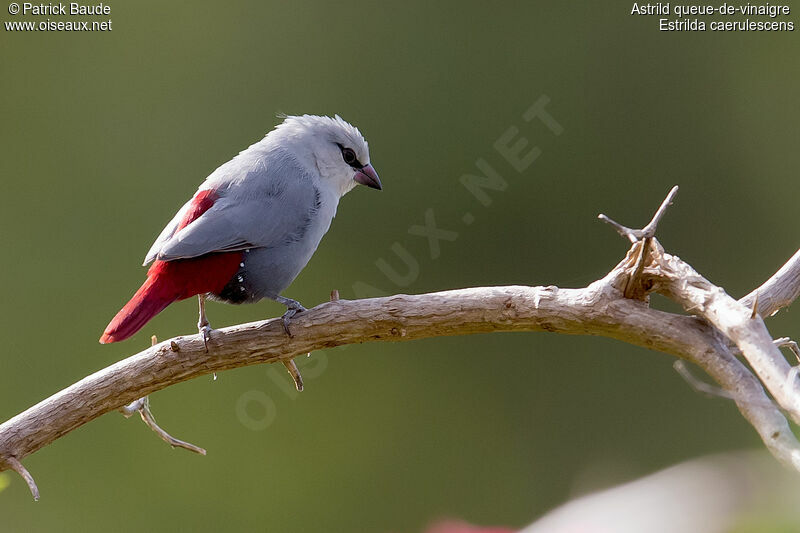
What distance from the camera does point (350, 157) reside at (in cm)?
315

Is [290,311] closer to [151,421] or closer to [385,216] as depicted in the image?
[151,421]

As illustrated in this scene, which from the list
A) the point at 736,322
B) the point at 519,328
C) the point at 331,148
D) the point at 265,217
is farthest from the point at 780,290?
the point at 331,148

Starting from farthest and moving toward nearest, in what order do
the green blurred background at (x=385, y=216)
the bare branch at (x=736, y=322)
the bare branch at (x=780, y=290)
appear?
the green blurred background at (x=385, y=216) → the bare branch at (x=780, y=290) → the bare branch at (x=736, y=322)

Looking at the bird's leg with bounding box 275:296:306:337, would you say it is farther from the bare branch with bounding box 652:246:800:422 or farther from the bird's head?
the bare branch with bounding box 652:246:800:422

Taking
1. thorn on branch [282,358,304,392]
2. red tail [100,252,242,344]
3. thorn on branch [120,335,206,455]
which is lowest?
thorn on branch [120,335,206,455]

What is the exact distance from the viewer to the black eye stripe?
3.13 metres

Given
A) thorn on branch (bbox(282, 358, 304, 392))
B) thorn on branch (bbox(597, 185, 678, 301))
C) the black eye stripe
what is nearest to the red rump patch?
thorn on branch (bbox(282, 358, 304, 392))

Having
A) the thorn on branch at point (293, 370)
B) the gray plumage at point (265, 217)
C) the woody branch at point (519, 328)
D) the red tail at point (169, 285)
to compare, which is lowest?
the thorn on branch at point (293, 370)

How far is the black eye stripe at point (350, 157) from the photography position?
3.13 meters

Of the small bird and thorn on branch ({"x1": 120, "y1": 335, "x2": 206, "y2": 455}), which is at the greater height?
the small bird

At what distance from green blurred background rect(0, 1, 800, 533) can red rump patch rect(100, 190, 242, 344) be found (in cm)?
263

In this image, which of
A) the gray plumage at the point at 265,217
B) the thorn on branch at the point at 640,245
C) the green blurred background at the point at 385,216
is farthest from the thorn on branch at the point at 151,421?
the green blurred background at the point at 385,216

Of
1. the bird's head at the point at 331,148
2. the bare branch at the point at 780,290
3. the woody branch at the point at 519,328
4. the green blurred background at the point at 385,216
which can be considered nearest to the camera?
the woody branch at the point at 519,328

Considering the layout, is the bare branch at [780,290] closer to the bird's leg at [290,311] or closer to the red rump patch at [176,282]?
the bird's leg at [290,311]
